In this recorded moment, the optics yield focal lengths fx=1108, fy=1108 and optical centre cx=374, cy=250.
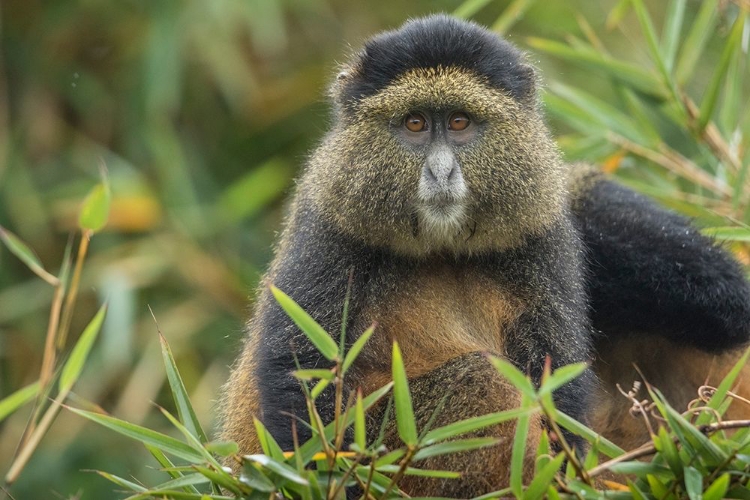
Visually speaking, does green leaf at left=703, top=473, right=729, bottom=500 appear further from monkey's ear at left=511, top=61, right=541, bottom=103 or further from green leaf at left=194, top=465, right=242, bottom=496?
monkey's ear at left=511, top=61, right=541, bottom=103

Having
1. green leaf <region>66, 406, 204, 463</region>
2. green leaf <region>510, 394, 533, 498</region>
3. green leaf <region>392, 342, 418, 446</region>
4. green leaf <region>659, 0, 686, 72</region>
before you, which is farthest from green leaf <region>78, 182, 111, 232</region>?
green leaf <region>659, 0, 686, 72</region>

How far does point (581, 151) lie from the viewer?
4781mm

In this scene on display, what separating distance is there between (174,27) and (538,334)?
387 centimetres

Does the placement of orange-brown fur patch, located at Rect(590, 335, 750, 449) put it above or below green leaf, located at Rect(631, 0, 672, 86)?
below

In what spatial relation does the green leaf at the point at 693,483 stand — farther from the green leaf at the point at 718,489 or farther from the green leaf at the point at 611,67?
the green leaf at the point at 611,67

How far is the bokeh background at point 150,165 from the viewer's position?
620cm

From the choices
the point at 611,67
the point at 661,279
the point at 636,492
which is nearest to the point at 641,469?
the point at 636,492

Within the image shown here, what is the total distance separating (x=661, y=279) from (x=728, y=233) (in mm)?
273

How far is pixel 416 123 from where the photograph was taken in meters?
3.32

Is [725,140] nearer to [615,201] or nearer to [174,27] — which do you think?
[615,201]


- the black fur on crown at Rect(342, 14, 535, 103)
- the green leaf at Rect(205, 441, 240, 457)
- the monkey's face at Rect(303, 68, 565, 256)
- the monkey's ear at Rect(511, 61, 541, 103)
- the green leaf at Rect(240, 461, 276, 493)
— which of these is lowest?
the green leaf at Rect(240, 461, 276, 493)

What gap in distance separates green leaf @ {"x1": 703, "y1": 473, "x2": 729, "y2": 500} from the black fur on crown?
146 centimetres

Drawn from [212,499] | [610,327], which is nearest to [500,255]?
[610,327]

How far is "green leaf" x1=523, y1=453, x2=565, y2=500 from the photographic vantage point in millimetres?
2430
